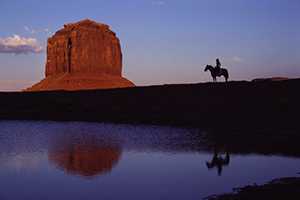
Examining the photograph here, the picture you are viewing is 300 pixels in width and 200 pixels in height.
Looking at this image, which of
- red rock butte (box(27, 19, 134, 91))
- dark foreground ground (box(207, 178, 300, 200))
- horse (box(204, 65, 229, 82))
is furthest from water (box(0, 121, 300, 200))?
red rock butte (box(27, 19, 134, 91))

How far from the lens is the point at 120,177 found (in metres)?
12.9

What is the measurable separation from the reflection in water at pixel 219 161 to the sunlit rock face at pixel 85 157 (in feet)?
11.9

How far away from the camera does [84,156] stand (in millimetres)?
17391

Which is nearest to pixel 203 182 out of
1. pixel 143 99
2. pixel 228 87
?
pixel 228 87

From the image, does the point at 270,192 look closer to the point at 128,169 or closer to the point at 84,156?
the point at 128,169

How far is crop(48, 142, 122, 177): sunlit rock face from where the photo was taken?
14.3 m

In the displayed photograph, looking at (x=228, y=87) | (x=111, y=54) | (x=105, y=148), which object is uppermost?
(x=111, y=54)

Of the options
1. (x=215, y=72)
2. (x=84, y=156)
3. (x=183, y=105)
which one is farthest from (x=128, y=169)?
(x=183, y=105)

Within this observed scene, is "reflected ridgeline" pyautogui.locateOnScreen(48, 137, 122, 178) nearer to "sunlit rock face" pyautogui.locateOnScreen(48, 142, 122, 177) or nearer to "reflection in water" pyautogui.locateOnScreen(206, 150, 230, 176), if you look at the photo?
"sunlit rock face" pyautogui.locateOnScreen(48, 142, 122, 177)

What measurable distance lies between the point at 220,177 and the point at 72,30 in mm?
121291

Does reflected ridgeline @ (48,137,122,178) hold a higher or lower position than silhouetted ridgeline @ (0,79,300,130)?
lower

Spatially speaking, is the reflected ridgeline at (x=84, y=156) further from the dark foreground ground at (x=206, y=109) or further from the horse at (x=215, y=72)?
the horse at (x=215, y=72)

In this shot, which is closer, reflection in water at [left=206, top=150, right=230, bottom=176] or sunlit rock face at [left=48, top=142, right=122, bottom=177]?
Result: sunlit rock face at [left=48, top=142, right=122, bottom=177]

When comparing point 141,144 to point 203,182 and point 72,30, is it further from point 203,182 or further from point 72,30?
point 72,30
